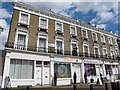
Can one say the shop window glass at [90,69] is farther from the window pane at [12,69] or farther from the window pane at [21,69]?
the window pane at [12,69]

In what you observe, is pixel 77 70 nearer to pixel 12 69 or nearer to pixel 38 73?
pixel 38 73

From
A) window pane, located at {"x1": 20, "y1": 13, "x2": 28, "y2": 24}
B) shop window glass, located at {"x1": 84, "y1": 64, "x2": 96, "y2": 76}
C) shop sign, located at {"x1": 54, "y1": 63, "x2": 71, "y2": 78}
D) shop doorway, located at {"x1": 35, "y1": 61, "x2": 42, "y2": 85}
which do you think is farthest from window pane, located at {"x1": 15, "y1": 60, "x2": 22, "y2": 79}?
shop window glass, located at {"x1": 84, "y1": 64, "x2": 96, "y2": 76}

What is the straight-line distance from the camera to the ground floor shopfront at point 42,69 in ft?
35.7

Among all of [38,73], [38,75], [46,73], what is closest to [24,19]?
[38,73]

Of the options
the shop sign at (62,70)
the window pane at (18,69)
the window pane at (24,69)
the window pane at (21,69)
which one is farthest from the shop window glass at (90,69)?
the window pane at (18,69)

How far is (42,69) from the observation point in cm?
1249

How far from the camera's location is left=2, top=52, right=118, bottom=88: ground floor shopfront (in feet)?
35.7

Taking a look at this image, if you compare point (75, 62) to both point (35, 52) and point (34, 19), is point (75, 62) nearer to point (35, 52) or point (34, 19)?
point (35, 52)

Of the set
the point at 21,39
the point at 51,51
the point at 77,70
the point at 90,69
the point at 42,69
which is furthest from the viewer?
the point at 90,69

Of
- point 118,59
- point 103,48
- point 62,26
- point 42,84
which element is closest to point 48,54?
point 42,84

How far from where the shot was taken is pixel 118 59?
865 inches

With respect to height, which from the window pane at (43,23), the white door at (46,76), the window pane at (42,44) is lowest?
the white door at (46,76)

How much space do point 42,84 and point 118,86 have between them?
8.08 m

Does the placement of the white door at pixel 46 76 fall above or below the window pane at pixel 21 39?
below
